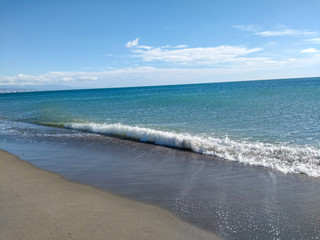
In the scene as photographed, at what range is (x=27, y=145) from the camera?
13.6 m

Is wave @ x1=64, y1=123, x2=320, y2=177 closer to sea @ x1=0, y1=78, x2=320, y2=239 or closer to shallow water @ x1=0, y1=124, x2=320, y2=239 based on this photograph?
sea @ x1=0, y1=78, x2=320, y2=239

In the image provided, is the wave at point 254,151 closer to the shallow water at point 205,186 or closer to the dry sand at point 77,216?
the shallow water at point 205,186

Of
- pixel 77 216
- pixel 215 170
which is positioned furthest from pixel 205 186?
pixel 77 216

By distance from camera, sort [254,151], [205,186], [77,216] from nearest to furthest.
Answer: [77,216]
[205,186]
[254,151]

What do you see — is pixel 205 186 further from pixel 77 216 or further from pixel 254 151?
pixel 254 151

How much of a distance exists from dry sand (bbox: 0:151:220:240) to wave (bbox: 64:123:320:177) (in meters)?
5.28

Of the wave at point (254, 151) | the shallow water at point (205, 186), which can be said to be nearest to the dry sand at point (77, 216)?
the shallow water at point (205, 186)

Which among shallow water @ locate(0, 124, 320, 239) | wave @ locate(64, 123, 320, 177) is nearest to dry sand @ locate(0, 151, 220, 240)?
shallow water @ locate(0, 124, 320, 239)

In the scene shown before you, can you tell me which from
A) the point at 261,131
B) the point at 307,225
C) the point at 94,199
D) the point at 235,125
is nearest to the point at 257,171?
the point at 307,225

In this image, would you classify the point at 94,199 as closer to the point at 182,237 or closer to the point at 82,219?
the point at 82,219

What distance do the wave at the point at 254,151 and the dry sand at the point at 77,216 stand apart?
5.28 m

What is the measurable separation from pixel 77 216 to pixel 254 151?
8.04m

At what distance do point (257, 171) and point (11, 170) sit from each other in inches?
369

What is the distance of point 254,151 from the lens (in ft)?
34.0
